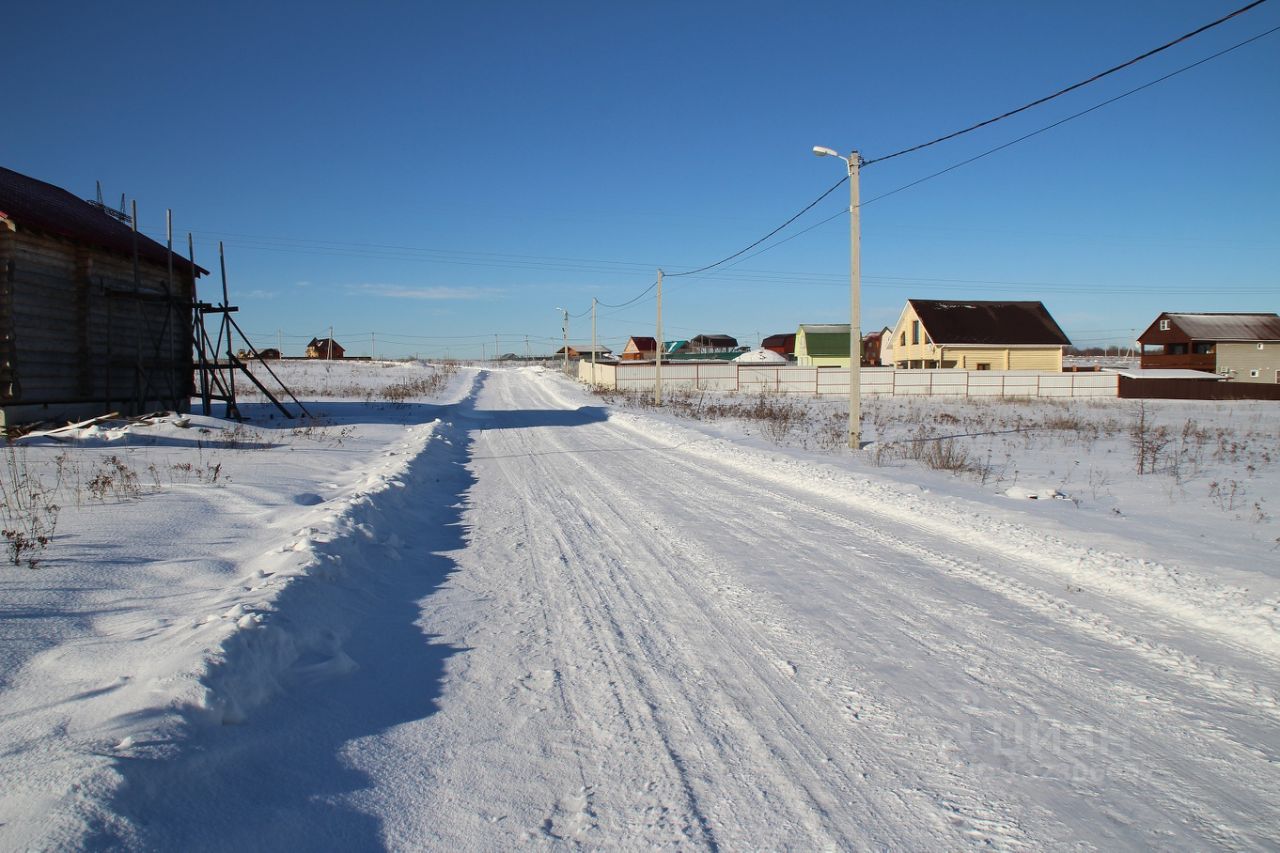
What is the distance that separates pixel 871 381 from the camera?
48.5m

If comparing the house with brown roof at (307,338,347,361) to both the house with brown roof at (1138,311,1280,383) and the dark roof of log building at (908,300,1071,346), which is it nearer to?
the dark roof of log building at (908,300,1071,346)

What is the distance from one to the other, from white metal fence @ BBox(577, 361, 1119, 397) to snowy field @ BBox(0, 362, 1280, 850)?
3866cm

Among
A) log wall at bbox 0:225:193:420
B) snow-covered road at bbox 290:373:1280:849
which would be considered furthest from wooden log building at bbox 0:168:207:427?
snow-covered road at bbox 290:373:1280:849

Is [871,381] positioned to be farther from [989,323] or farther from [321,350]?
[321,350]

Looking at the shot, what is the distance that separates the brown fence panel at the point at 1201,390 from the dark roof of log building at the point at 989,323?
886 cm

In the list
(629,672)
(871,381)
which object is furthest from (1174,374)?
(629,672)

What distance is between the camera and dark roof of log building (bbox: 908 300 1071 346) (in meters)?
54.0

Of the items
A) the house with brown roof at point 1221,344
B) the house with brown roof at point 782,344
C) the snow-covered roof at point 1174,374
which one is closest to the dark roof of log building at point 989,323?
the snow-covered roof at point 1174,374

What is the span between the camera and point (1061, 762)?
330cm

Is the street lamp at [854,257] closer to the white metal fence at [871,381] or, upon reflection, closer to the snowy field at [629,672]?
the snowy field at [629,672]

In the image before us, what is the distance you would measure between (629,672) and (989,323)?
5852 centimetres

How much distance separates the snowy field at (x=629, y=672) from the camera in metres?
2.87

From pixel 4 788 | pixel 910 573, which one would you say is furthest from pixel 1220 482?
pixel 4 788

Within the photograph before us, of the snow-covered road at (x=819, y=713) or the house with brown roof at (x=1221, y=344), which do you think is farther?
the house with brown roof at (x=1221, y=344)
